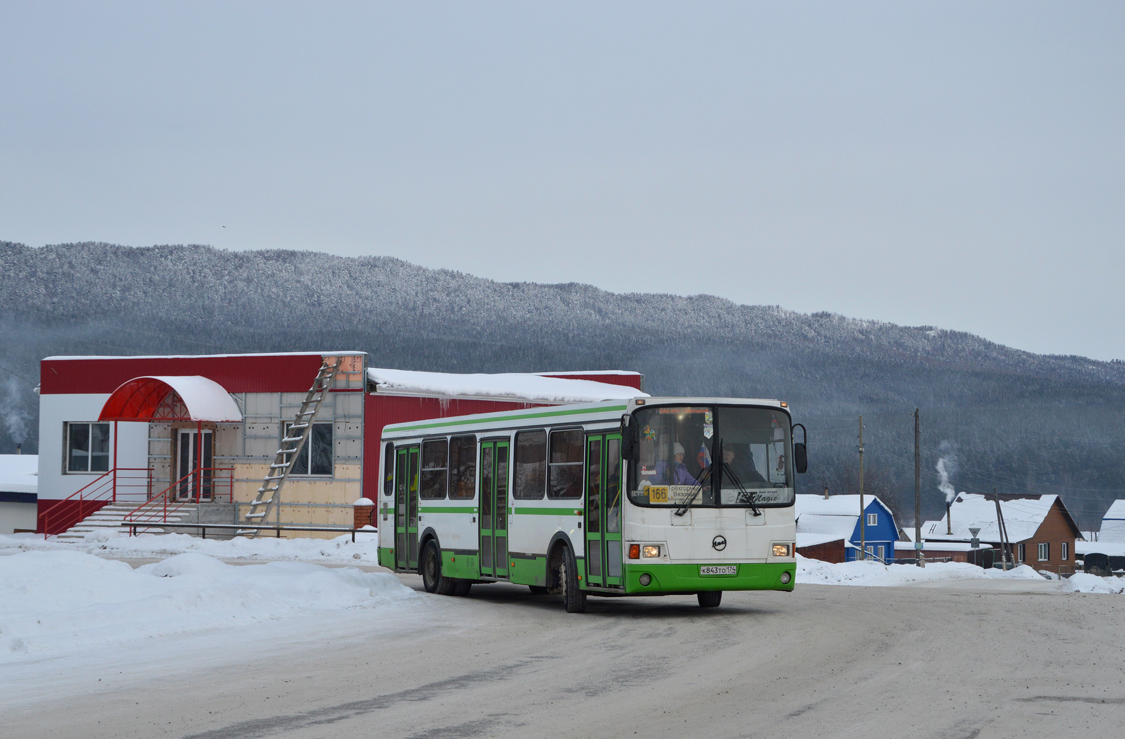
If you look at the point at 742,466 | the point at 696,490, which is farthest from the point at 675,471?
the point at 742,466

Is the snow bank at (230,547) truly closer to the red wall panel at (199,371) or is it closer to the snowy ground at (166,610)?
the red wall panel at (199,371)

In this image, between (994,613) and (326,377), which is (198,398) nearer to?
(326,377)

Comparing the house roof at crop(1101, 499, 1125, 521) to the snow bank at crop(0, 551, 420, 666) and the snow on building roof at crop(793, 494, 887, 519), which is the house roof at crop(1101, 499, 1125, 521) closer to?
the snow on building roof at crop(793, 494, 887, 519)

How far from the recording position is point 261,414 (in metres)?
44.9

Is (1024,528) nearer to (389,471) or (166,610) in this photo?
(389,471)

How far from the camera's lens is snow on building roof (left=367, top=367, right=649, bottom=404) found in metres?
43.5

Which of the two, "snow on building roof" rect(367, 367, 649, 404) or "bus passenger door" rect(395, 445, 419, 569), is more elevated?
"snow on building roof" rect(367, 367, 649, 404)

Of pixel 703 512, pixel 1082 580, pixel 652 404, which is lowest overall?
pixel 1082 580

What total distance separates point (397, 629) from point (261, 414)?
1160 inches

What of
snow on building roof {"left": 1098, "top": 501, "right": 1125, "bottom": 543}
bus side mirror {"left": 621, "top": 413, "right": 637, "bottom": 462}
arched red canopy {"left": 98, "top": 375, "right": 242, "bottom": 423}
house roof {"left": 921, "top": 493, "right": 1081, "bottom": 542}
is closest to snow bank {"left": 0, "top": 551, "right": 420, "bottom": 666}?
bus side mirror {"left": 621, "top": 413, "right": 637, "bottom": 462}

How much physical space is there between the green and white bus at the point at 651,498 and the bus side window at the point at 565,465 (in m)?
0.02

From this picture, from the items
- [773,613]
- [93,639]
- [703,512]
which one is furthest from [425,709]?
[773,613]

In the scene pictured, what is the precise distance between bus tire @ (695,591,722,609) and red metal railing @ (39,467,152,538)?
3192 centimetres

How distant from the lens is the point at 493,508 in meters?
20.6
